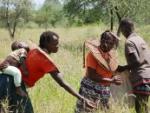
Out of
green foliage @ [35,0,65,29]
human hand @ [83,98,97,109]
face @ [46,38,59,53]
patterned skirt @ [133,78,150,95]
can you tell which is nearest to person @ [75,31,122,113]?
human hand @ [83,98,97,109]

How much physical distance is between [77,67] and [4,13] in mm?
23975

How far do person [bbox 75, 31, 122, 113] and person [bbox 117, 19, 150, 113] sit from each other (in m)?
0.38

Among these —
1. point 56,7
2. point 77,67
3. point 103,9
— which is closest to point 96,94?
point 77,67

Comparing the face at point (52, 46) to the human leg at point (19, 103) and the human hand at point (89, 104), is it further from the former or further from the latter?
the human hand at point (89, 104)

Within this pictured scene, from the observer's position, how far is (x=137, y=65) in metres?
6.27

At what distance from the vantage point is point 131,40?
20.5 ft

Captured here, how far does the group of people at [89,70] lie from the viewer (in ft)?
16.4

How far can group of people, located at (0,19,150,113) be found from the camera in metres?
5.00

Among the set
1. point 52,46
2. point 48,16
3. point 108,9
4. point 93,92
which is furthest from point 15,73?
point 48,16

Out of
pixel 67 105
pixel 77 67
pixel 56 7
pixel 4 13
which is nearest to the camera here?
pixel 67 105

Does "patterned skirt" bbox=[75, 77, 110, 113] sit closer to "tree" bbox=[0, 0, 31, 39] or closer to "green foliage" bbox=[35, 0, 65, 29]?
"tree" bbox=[0, 0, 31, 39]

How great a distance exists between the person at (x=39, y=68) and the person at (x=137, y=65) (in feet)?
4.04

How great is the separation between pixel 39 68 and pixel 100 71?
3.39ft

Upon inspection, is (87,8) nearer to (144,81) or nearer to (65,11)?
(65,11)
